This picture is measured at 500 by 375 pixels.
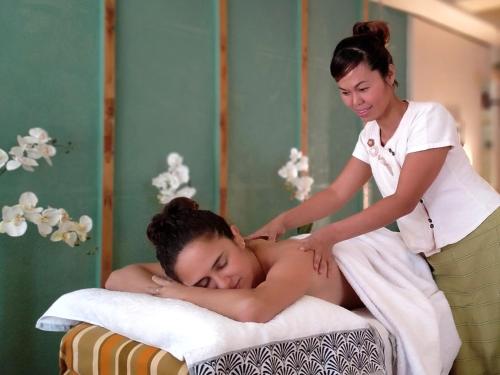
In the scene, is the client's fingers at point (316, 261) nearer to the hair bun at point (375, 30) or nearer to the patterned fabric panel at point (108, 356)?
the patterned fabric panel at point (108, 356)

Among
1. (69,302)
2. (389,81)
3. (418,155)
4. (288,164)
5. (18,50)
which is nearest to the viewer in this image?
(69,302)

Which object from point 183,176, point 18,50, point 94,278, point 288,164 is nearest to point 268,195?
point 288,164

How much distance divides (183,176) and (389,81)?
3.67 ft

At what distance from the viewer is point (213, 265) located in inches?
48.8

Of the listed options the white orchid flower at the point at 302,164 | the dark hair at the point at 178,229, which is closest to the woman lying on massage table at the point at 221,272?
the dark hair at the point at 178,229

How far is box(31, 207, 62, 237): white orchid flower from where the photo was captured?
1.74 metres

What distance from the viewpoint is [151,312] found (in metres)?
1.11

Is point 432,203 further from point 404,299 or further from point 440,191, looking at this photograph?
point 404,299

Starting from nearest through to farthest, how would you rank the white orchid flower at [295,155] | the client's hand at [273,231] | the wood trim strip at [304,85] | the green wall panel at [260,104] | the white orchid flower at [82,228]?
1. the client's hand at [273,231]
2. the white orchid flower at [82,228]
3. the green wall panel at [260,104]
4. the white orchid flower at [295,155]
5. the wood trim strip at [304,85]

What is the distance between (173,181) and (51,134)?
539 millimetres

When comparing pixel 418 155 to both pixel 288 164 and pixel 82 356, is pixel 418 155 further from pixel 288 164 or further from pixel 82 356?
pixel 288 164

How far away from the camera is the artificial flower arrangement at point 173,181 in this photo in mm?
2324

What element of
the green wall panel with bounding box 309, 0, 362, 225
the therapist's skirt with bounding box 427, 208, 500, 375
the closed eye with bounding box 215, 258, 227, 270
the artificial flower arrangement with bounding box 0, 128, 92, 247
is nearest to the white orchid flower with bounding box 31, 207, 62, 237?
the artificial flower arrangement with bounding box 0, 128, 92, 247

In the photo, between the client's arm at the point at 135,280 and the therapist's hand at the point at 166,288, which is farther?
the client's arm at the point at 135,280
